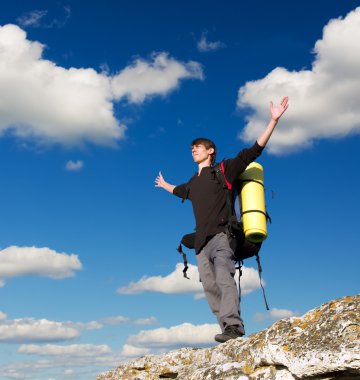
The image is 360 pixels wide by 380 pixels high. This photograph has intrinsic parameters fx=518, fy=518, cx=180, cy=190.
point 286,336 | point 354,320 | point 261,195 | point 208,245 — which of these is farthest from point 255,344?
point 261,195

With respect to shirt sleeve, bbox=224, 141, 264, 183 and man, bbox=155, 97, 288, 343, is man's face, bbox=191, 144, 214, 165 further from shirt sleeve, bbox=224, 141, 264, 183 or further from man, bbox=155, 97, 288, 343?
shirt sleeve, bbox=224, 141, 264, 183

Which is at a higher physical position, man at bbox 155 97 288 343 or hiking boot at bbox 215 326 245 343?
man at bbox 155 97 288 343

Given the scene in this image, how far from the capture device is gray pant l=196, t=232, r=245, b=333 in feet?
30.9

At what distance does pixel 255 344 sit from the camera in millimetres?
6711

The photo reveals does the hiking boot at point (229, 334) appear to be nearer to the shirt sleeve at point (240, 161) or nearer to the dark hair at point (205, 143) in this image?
the shirt sleeve at point (240, 161)

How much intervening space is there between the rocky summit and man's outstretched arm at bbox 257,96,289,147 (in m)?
4.01

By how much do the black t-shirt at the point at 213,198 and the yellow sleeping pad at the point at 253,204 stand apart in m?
0.37

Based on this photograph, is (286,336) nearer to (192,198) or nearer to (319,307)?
(319,307)

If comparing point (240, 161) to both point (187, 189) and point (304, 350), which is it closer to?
point (187, 189)

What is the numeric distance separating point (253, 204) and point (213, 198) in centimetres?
81

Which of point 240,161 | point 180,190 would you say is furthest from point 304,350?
point 180,190

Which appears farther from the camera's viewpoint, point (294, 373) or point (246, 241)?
point (246, 241)

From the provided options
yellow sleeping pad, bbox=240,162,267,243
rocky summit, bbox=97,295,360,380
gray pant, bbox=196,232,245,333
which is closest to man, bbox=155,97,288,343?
gray pant, bbox=196,232,245,333

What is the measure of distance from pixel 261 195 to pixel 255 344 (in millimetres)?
4387
